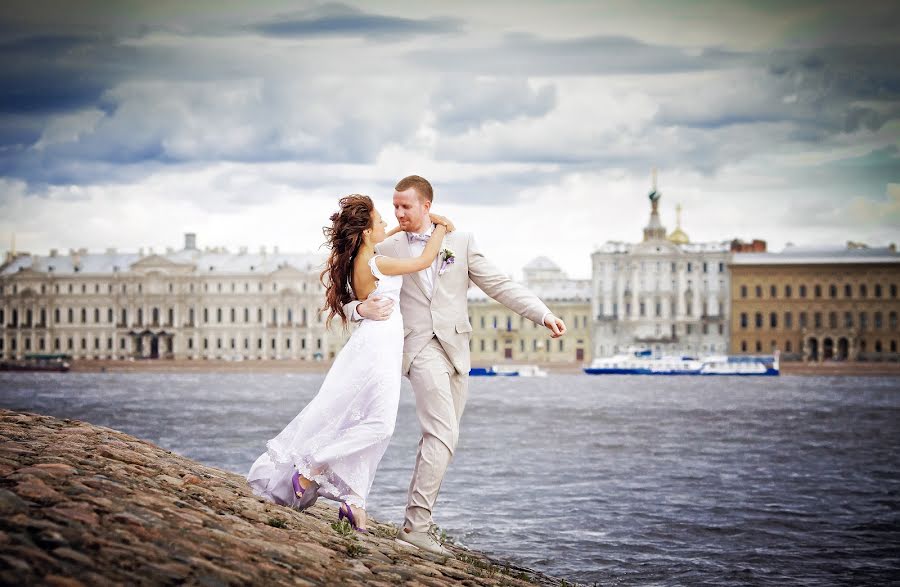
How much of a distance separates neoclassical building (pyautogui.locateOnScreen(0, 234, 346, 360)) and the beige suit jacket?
300ft

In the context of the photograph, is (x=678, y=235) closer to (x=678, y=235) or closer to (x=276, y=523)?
(x=678, y=235)

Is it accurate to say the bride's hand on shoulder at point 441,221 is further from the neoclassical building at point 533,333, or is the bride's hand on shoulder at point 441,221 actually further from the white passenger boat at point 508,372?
the neoclassical building at point 533,333

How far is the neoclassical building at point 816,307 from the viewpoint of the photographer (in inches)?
3647

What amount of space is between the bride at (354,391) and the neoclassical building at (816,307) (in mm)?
90006

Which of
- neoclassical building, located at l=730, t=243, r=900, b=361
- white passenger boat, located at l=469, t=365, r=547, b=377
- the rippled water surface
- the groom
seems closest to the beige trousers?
the groom

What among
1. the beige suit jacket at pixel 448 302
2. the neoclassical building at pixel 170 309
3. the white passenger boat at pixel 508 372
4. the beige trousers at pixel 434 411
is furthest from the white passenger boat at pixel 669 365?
the beige trousers at pixel 434 411

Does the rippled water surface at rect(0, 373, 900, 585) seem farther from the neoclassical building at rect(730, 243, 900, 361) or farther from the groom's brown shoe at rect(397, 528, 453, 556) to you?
the neoclassical building at rect(730, 243, 900, 361)

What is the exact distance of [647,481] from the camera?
18.2 meters

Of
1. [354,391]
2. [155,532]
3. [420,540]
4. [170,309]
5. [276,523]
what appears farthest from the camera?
[170,309]

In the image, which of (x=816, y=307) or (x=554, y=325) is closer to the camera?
(x=554, y=325)

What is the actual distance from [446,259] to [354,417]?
0.98 metres

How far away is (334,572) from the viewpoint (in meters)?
5.83

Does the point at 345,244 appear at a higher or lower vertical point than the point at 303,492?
higher

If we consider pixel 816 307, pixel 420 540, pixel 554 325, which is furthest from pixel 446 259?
pixel 816 307
